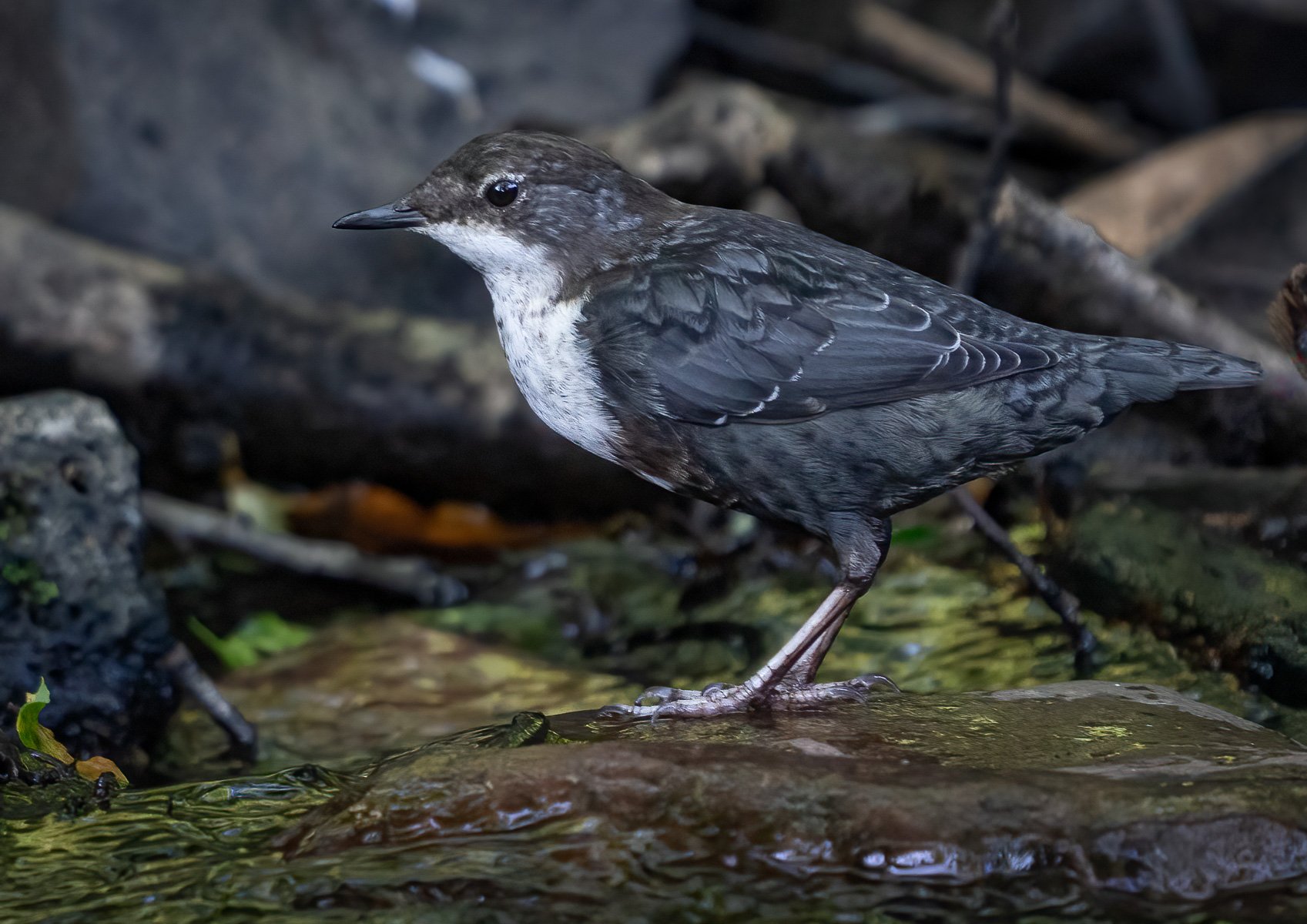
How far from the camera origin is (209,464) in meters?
5.82

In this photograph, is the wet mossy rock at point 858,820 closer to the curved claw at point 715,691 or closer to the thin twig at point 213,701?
the curved claw at point 715,691

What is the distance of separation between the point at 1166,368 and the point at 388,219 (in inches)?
80.4

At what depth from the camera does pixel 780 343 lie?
342 cm

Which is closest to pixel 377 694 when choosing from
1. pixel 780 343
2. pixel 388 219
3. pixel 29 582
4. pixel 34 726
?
pixel 29 582

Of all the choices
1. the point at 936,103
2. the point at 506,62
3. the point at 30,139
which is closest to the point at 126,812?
the point at 30,139

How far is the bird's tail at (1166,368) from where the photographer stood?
3236 millimetres

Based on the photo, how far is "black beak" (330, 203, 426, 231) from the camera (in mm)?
3723

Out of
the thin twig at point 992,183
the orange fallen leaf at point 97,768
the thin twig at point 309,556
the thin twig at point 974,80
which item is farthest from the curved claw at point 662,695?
the thin twig at point 974,80

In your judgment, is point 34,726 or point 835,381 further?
point 835,381

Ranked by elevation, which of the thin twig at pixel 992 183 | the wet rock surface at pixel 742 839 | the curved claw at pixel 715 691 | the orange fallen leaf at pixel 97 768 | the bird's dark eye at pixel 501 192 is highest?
the thin twig at pixel 992 183

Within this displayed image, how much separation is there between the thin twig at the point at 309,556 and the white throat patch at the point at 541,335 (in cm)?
174

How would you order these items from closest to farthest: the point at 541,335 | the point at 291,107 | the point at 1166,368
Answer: the point at 1166,368
the point at 541,335
the point at 291,107

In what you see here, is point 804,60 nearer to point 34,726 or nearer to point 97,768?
point 97,768

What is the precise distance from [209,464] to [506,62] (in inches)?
123
